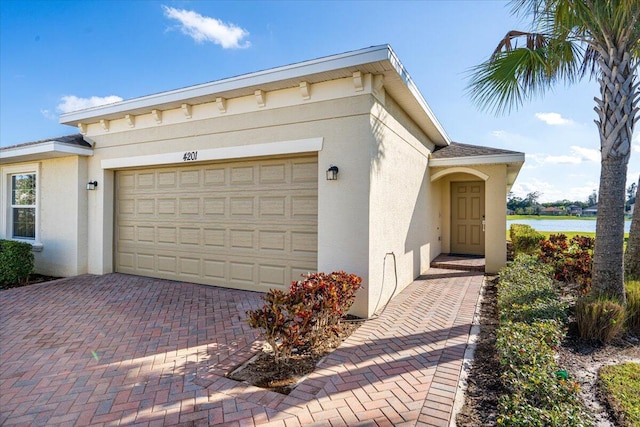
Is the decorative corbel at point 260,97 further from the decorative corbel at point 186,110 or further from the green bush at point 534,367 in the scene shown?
the green bush at point 534,367

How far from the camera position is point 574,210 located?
169 ft

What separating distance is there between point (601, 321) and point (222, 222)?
659 cm

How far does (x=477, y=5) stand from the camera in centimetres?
583

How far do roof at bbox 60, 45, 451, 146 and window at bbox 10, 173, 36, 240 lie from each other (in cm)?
265

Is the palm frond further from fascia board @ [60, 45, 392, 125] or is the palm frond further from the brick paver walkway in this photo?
the brick paver walkway

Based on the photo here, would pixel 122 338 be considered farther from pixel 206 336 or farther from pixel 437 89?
pixel 437 89

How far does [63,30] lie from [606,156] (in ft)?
41.8

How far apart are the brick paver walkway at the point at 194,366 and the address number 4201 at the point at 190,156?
2.94 metres

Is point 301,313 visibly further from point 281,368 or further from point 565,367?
point 565,367

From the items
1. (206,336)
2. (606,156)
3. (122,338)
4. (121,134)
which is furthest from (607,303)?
(121,134)

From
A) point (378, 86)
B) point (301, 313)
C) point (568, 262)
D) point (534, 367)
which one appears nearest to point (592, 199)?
point (568, 262)

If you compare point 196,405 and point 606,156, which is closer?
point 196,405

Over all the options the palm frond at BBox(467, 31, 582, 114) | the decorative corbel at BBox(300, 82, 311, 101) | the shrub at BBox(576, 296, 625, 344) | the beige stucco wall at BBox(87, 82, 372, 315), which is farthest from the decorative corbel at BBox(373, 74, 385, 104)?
the shrub at BBox(576, 296, 625, 344)

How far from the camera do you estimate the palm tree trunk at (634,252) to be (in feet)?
20.4
